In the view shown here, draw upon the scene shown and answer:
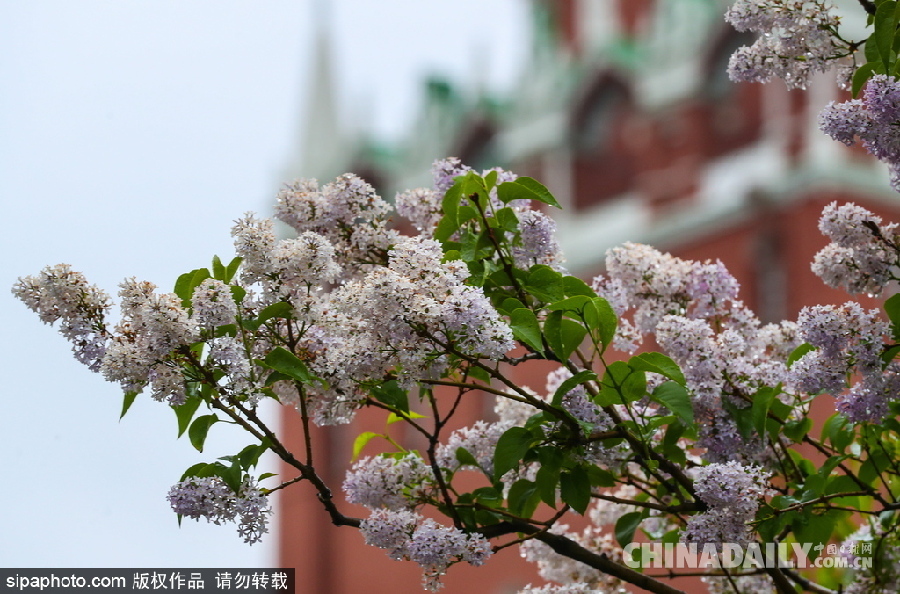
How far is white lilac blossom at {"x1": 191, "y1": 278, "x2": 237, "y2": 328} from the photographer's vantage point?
3.38 metres

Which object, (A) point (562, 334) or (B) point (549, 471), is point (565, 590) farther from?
(A) point (562, 334)

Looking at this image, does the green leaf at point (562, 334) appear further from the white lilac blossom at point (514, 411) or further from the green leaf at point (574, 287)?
the white lilac blossom at point (514, 411)

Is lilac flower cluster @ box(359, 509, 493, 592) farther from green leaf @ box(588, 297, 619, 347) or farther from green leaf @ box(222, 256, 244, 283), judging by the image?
green leaf @ box(222, 256, 244, 283)

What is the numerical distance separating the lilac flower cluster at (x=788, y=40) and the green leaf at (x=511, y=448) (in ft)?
4.25

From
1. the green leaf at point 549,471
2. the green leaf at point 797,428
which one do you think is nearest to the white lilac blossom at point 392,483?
the green leaf at point 549,471

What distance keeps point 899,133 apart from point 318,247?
59.3 inches

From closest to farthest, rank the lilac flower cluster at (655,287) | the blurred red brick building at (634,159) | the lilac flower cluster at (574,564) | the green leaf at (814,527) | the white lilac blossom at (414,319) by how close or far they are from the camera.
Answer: the white lilac blossom at (414,319), the green leaf at (814,527), the lilac flower cluster at (655,287), the lilac flower cluster at (574,564), the blurred red brick building at (634,159)

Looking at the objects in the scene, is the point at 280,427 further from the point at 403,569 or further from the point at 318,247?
the point at 318,247

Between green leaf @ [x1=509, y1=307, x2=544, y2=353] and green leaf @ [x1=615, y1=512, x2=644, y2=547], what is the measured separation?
0.83 m

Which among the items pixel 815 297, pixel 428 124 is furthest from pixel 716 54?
pixel 428 124

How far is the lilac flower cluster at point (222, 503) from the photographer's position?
3.38 m

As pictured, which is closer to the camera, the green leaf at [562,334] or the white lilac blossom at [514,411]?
the green leaf at [562,334]

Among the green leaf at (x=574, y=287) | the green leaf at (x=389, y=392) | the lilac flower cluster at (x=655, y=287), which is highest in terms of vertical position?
the lilac flower cluster at (x=655, y=287)

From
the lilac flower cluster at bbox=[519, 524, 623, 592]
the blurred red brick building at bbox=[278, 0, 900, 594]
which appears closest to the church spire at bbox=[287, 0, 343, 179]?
the blurred red brick building at bbox=[278, 0, 900, 594]
